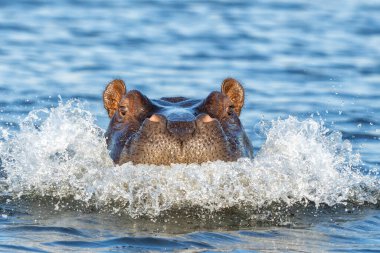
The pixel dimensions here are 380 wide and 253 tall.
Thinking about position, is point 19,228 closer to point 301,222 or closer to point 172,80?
point 301,222

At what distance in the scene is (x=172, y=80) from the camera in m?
16.9

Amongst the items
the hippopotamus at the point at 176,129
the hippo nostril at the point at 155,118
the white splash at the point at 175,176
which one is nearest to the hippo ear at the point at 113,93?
the hippopotamus at the point at 176,129

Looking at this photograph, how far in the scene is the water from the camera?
802 centimetres

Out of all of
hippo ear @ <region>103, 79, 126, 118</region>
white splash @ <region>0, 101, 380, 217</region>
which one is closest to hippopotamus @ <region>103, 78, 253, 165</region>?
hippo ear @ <region>103, 79, 126, 118</region>

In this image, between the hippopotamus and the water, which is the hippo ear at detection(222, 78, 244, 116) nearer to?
the hippopotamus

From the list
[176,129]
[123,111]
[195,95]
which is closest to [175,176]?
[176,129]

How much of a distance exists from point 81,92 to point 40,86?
71 centimetres

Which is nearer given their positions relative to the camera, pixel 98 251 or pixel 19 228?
pixel 98 251

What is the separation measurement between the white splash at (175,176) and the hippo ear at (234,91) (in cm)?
57

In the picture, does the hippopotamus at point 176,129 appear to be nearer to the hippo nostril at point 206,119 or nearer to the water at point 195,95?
the hippo nostril at point 206,119

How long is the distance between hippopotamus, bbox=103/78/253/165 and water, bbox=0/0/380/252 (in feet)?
0.41

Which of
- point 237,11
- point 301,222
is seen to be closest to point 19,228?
point 301,222

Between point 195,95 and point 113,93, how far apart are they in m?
6.21

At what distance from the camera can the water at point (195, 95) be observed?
26.3 ft
